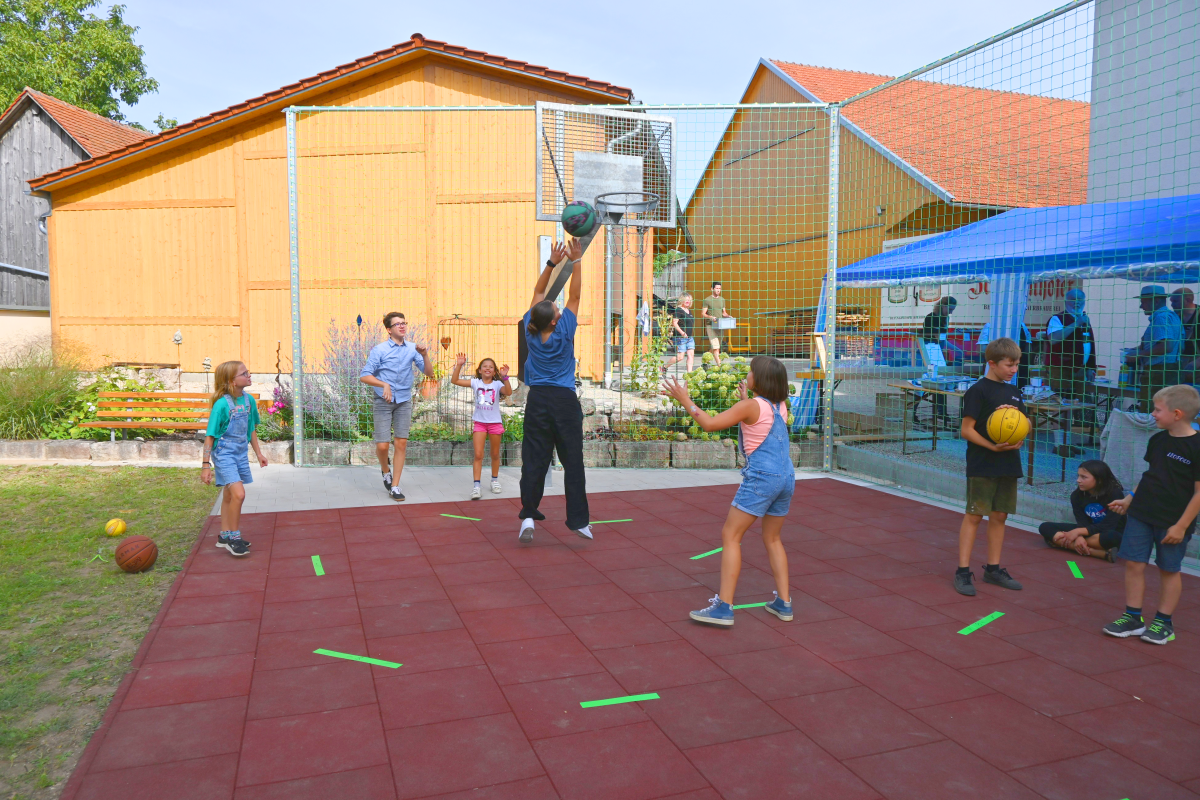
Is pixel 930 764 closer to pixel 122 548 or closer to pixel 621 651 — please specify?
pixel 621 651

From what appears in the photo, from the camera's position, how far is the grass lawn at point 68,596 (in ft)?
10.9

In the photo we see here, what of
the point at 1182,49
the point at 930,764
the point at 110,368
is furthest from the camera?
the point at 110,368

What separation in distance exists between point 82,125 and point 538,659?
25.0 m

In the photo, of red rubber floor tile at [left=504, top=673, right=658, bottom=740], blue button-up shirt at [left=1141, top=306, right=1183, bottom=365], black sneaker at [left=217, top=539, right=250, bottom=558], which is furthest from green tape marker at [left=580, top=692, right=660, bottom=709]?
blue button-up shirt at [left=1141, top=306, right=1183, bottom=365]

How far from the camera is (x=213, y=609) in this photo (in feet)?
15.6

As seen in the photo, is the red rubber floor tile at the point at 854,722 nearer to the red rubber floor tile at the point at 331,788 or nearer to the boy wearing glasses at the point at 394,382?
the red rubber floor tile at the point at 331,788

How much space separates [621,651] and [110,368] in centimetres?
1020

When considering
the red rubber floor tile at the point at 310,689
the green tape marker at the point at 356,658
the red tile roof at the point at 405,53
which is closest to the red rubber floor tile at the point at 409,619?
the green tape marker at the point at 356,658

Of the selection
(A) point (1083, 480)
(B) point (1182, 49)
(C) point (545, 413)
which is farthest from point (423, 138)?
(A) point (1083, 480)

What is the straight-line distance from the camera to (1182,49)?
7.45m

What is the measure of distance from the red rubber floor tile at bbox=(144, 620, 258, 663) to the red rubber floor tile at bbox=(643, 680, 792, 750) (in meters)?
2.19

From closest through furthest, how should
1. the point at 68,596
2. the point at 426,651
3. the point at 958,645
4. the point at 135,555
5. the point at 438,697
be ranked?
the point at 438,697 < the point at 426,651 < the point at 958,645 < the point at 68,596 < the point at 135,555

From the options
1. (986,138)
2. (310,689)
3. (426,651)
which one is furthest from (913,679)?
(986,138)

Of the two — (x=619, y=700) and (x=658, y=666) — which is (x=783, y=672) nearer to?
(x=658, y=666)
